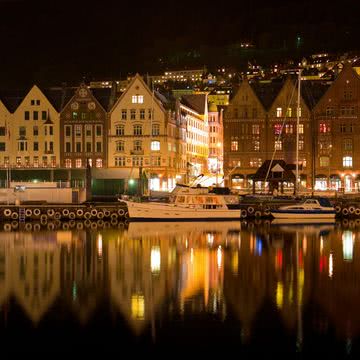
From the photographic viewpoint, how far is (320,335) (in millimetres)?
24359

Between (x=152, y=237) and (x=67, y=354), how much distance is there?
34.1m

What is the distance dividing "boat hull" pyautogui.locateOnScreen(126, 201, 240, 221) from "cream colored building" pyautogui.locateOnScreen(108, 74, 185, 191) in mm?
25661

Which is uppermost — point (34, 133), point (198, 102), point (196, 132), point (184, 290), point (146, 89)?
point (198, 102)

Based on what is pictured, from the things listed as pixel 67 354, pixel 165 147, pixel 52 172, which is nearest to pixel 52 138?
pixel 52 172

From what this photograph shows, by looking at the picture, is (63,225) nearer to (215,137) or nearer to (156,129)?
(156,129)

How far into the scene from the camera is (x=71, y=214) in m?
73.7

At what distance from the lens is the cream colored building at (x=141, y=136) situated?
97.2m

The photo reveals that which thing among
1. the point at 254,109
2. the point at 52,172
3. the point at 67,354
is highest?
the point at 254,109

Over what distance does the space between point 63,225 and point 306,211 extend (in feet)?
81.2

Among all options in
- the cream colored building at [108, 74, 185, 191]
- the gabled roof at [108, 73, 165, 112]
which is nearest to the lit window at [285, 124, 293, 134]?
the cream colored building at [108, 74, 185, 191]

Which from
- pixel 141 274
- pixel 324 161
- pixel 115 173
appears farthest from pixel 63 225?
pixel 324 161

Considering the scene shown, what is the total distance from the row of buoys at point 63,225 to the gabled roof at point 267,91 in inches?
1583

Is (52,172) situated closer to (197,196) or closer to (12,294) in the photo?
(197,196)

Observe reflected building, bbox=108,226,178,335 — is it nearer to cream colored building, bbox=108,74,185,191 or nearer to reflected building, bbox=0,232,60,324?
reflected building, bbox=0,232,60,324
